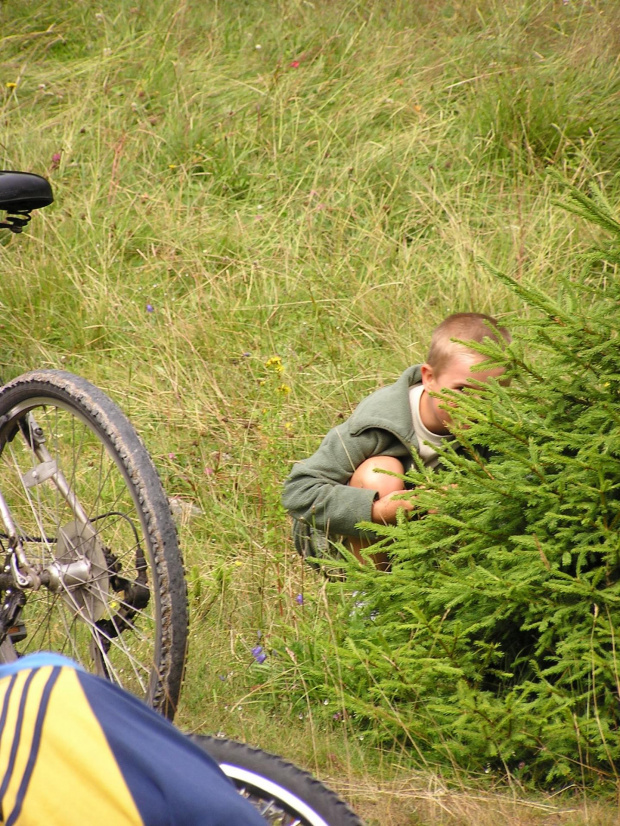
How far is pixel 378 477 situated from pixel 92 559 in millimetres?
993

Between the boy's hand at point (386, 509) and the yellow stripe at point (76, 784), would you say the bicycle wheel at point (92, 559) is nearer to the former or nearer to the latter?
the boy's hand at point (386, 509)

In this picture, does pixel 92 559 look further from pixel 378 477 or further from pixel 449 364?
pixel 449 364

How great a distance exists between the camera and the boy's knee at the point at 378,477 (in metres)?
3.10

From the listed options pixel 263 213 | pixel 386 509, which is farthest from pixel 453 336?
pixel 263 213

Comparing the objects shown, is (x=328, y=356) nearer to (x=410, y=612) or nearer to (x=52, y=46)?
(x=410, y=612)

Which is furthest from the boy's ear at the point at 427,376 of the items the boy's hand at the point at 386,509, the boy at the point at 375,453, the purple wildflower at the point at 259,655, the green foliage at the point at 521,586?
the purple wildflower at the point at 259,655

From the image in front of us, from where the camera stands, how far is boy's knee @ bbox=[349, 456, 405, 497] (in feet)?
10.2

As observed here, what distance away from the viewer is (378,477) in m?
3.10

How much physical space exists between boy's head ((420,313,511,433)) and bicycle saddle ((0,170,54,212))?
1271 millimetres

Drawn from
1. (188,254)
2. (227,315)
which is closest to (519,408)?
(227,315)

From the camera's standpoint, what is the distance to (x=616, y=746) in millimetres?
2188

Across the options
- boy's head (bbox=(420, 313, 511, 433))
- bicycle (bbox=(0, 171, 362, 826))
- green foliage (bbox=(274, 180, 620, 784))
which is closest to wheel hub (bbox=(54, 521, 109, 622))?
bicycle (bbox=(0, 171, 362, 826))

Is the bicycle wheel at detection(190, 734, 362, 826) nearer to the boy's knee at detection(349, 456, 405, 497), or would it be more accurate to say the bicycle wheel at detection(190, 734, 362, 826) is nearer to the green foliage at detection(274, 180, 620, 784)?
the green foliage at detection(274, 180, 620, 784)

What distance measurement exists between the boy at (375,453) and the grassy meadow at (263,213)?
0.25 m
